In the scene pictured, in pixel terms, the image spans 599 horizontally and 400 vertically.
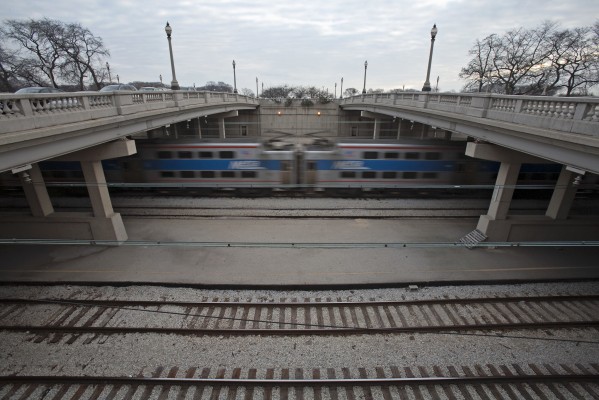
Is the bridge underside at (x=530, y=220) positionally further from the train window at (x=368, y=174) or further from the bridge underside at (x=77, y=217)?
the bridge underside at (x=77, y=217)

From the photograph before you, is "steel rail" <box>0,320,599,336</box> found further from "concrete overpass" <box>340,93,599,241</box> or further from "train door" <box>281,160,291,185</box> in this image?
"train door" <box>281,160,291,185</box>

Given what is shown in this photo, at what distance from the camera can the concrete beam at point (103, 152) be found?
40.9 feet

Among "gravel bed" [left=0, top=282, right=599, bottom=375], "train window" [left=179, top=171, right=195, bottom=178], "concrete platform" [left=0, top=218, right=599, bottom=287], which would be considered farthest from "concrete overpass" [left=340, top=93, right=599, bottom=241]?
"train window" [left=179, top=171, right=195, bottom=178]

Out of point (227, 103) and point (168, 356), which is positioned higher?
point (227, 103)

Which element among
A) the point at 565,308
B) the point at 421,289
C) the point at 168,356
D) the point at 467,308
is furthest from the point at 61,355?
the point at 565,308

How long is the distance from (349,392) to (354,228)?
9436 millimetres

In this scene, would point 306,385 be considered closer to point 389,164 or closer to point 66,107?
point 66,107

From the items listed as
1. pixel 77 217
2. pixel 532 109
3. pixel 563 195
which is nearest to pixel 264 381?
pixel 532 109

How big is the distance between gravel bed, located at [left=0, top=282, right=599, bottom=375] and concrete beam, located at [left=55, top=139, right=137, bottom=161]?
694 cm

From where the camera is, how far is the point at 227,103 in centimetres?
3406

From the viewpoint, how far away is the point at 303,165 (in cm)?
1894

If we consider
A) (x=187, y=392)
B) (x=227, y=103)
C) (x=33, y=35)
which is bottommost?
(x=187, y=392)

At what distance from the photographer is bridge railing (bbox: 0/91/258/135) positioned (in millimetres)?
7117

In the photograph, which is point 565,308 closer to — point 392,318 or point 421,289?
point 421,289
